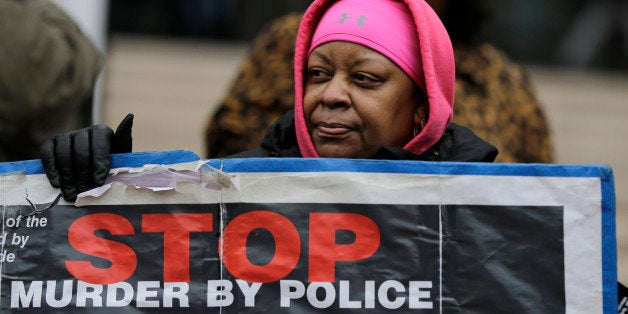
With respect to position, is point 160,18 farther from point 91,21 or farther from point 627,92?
point 627,92

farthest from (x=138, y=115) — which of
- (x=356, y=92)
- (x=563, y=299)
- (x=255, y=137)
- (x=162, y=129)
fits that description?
(x=563, y=299)

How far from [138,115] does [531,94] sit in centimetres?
399

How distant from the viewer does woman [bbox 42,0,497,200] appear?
2977 mm

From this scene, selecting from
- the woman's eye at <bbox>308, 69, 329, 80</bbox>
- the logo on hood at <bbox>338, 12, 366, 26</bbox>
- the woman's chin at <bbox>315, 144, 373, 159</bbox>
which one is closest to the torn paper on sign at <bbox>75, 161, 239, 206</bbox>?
the woman's chin at <bbox>315, 144, 373, 159</bbox>

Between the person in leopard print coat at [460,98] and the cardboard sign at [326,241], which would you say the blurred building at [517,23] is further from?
the cardboard sign at [326,241]

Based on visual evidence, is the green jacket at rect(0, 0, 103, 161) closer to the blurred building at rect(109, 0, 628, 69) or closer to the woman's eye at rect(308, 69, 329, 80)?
the woman's eye at rect(308, 69, 329, 80)

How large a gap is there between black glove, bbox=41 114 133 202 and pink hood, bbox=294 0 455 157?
1.95 ft

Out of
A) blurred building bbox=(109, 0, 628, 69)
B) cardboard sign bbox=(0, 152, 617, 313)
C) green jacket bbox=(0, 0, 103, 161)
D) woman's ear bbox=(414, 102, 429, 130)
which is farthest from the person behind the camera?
blurred building bbox=(109, 0, 628, 69)

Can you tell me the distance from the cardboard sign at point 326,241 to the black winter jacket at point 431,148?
273 mm

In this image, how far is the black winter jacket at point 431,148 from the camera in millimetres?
2963

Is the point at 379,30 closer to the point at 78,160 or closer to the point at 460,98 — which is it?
the point at 78,160

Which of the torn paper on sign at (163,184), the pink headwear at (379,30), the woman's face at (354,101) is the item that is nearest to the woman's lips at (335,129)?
the woman's face at (354,101)

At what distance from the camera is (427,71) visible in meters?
3.02

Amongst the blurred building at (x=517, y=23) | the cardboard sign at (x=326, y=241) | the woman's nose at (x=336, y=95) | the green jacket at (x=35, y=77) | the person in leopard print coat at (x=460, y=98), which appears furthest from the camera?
the blurred building at (x=517, y=23)
